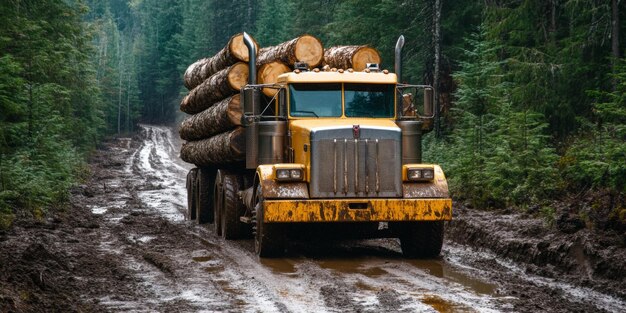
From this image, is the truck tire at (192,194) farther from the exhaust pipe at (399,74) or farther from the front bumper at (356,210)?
the front bumper at (356,210)

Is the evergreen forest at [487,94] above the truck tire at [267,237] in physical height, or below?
above

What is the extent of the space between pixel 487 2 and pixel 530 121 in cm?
1095

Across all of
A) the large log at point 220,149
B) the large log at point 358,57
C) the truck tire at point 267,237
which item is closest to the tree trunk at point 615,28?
the large log at point 358,57

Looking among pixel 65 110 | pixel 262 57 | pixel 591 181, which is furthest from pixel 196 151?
pixel 65 110

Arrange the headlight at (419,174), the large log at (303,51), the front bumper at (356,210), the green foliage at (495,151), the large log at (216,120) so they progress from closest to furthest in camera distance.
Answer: the front bumper at (356,210) → the headlight at (419,174) → the large log at (303,51) → the large log at (216,120) → the green foliage at (495,151)

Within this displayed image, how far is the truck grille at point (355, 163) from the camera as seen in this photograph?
38.8ft

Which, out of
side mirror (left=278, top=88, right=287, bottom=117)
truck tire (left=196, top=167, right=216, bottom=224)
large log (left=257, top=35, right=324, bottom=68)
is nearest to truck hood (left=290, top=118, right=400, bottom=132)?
side mirror (left=278, top=88, right=287, bottom=117)

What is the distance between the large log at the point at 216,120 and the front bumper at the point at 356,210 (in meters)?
2.94

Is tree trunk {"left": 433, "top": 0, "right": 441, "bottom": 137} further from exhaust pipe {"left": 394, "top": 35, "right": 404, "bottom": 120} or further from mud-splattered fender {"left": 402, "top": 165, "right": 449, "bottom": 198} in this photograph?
mud-splattered fender {"left": 402, "top": 165, "right": 449, "bottom": 198}

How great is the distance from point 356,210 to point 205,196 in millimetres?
7777

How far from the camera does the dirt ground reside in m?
8.38

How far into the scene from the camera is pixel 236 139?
14.4 metres

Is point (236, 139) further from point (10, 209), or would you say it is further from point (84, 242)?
point (10, 209)

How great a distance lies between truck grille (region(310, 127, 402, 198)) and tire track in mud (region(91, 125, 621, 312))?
3.38 ft
